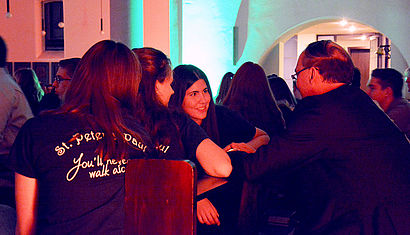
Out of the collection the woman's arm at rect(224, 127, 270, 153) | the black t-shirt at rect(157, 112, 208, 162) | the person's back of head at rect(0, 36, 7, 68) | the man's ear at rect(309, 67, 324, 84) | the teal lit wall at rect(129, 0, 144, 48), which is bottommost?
the woman's arm at rect(224, 127, 270, 153)

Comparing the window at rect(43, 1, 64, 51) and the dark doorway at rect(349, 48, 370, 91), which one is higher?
the window at rect(43, 1, 64, 51)

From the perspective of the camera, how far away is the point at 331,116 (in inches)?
72.8

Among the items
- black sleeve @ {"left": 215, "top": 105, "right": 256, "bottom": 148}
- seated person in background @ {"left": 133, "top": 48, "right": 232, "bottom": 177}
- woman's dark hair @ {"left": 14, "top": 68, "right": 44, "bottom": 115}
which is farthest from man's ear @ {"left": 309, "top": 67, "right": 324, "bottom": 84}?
woman's dark hair @ {"left": 14, "top": 68, "right": 44, "bottom": 115}

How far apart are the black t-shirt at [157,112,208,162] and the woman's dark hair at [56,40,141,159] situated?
1.22 ft

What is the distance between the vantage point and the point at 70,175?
1542 millimetres

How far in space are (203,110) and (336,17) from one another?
7161mm

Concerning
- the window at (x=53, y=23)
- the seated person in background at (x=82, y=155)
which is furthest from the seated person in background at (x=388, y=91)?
the window at (x=53, y=23)

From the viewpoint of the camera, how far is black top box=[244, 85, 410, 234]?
70.2 inches

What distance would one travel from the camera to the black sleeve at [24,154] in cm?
152

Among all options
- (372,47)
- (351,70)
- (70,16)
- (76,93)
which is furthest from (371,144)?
(372,47)

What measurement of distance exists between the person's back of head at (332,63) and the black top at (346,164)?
0.21 ft

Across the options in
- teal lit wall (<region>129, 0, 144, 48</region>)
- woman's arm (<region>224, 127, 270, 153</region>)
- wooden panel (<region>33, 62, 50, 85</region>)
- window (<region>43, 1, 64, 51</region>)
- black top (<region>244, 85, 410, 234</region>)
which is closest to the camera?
black top (<region>244, 85, 410, 234</region>)

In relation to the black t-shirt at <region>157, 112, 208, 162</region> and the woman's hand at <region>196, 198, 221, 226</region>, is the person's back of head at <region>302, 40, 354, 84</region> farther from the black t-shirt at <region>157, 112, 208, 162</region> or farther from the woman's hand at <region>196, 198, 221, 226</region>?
the woman's hand at <region>196, 198, 221, 226</region>

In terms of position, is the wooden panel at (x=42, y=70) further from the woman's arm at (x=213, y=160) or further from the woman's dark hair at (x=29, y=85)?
the woman's arm at (x=213, y=160)
